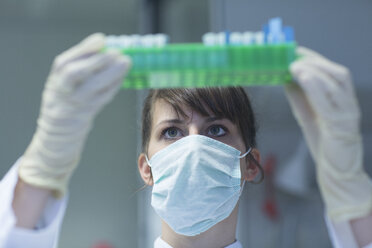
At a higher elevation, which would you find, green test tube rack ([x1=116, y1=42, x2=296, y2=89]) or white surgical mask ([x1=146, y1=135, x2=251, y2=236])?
green test tube rack ([x1=116, y1=42, x2=296, y2=89])

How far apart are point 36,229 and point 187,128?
45 centimetres

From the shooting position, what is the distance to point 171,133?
1325 mm

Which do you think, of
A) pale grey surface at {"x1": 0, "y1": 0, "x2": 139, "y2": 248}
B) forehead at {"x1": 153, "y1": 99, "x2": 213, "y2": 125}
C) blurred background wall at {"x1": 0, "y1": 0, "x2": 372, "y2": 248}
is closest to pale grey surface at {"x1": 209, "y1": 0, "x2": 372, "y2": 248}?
blurred background wall at {"x1": 0, "y1": 0, "x2": 372, "y2": 248}

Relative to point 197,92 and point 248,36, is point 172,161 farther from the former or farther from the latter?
point 248,36

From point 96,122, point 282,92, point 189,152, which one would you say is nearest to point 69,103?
point 189,152

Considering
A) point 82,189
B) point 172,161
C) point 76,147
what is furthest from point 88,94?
point 82,189

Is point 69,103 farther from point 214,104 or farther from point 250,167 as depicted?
point 250,167

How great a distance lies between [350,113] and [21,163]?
0.68 m

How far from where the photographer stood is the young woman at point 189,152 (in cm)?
95

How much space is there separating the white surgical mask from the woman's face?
0.04m

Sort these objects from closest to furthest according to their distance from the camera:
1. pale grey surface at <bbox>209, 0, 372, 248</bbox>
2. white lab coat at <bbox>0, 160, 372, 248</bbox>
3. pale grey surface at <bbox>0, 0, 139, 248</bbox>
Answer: white lab coat at <bbox>0, 160, 372, 248</bbox>
pale grey surface at <bbox>209, 0, 372, 248</bbox>
pale grey surface at <bbox>0, 0, 139, 248</bbox>

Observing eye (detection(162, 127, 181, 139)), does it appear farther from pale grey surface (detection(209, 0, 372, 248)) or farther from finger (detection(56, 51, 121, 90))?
pale grey surface (detection(209, 0, 372, 248))

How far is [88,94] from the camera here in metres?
0.95

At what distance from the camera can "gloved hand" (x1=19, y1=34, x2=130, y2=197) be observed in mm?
928
